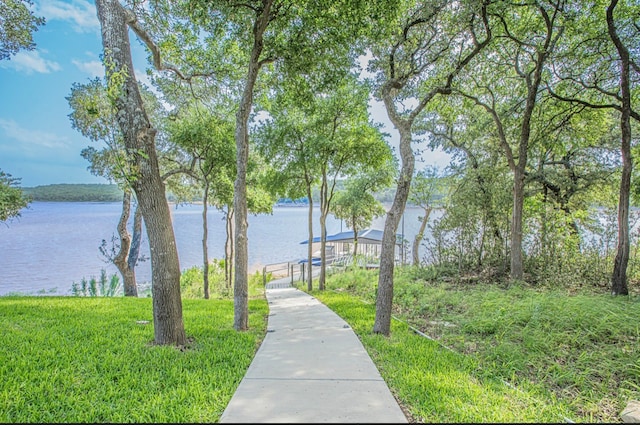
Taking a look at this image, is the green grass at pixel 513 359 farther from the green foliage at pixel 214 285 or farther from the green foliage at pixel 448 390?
the green foliage at pixel 214 285

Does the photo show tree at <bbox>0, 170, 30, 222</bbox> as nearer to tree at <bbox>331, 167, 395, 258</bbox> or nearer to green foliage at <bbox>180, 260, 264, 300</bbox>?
green foliage at <bbox>180, 260, 264, 300</bbox>

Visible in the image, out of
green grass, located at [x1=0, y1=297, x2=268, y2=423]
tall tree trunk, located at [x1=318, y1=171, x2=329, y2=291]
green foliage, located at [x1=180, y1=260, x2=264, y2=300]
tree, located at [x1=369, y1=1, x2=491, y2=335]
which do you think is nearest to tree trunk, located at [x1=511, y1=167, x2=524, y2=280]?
tree, located at [x1=369, y1=1, x2=491, y2=335]

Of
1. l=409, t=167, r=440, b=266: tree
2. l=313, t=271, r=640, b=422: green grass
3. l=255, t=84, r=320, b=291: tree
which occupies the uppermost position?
l=255, t=84, r=320, b=291: tree

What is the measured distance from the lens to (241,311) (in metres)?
4.78

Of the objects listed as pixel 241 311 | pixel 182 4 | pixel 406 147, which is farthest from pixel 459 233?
pixel 182 4

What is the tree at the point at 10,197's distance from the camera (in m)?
6.59

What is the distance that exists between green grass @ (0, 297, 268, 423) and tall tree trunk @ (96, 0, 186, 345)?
0.46m

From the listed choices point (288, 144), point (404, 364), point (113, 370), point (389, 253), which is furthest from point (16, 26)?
point (404, 364)

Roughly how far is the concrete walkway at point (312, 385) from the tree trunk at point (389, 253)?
21.7 inches

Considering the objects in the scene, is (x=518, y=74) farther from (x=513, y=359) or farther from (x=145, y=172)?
(x=145, y=172)

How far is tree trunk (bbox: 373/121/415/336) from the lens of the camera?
4.40 meters

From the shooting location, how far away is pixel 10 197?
6.80m

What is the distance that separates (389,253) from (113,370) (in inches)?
144

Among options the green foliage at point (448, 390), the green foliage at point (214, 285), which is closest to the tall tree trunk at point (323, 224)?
the green foliage at point (214, 285)
